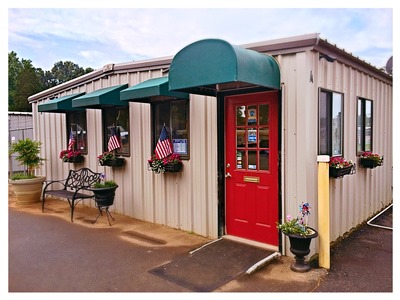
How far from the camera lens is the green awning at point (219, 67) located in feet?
11.9

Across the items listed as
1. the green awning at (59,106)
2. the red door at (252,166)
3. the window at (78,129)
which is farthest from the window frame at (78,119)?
the red door at (252,166)

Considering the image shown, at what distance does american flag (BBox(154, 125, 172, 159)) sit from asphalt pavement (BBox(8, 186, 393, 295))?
130 cm

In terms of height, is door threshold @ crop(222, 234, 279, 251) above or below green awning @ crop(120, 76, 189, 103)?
below

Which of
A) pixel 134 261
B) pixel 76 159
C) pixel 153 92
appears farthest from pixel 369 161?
pixel 76 159

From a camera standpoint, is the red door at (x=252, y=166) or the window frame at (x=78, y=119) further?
the window frame at (x=78, y=119)

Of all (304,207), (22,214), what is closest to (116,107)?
(22,214)

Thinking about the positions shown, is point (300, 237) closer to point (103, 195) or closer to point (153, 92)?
point (153, 92)

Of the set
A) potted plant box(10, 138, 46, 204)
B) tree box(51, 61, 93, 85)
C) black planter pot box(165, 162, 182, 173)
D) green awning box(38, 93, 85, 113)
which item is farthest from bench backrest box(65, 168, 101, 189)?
tree box(51, 61, 93, 85)

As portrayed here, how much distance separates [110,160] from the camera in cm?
653

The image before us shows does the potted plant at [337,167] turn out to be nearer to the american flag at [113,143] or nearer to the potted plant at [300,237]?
the potted plant at [300,237]

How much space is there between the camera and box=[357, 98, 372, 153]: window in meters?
5.80

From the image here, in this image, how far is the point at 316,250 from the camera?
436 cm

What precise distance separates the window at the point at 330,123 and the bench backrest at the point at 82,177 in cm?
444

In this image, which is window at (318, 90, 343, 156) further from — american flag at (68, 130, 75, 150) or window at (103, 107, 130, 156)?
american flag at (68, 130, 75, 150)
